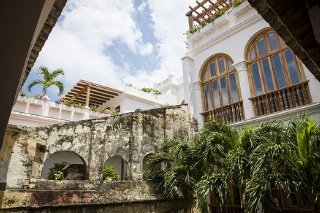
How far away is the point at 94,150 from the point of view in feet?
34.2

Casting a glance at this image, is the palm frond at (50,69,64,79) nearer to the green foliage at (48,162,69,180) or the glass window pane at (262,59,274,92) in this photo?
the green foliage at (48,162,69,180)

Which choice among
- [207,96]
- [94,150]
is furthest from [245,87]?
[94,150]

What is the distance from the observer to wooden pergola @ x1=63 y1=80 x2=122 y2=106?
1719 centimetres

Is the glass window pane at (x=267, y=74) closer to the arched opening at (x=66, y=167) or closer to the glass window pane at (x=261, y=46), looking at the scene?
the glass window pane at (x=261, y=46)

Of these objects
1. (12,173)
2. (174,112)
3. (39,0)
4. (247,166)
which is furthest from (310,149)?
(174,112)

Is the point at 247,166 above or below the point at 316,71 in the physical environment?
below

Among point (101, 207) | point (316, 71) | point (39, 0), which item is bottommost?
point (101, 207)

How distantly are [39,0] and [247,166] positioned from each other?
571 cm

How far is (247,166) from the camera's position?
19.4 feet

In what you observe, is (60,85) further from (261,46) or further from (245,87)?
(261,46)

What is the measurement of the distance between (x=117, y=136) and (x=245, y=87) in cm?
558

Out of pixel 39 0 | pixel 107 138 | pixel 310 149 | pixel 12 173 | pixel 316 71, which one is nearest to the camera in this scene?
pixel 39 0

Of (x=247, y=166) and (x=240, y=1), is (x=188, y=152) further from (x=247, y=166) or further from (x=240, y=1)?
(x=240, y=1)

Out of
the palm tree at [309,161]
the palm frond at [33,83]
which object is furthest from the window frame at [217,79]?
the palm frond at [33,83]
